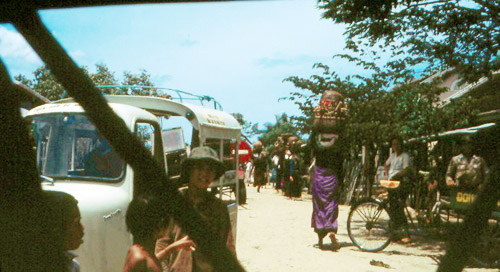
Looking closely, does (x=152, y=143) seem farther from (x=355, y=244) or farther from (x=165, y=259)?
(x=355, y=244)

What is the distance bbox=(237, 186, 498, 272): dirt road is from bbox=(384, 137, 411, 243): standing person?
0.39 m

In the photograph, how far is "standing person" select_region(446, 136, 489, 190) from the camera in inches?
327

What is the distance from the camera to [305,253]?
305 inches

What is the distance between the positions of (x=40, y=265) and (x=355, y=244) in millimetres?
7567

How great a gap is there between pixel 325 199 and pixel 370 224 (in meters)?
0.98

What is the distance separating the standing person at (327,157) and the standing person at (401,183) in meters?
0.93

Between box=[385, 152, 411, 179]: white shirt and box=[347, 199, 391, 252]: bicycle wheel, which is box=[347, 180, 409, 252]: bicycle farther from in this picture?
box=[385, 152, 411, 179]: white shirt

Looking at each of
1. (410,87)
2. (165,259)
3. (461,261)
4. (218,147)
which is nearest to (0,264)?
(461,261)

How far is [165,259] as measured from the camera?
2.68 metres

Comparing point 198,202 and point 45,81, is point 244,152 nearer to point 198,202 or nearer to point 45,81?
point 198,202

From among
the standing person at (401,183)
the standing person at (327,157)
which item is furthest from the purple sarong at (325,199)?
the standing person at (401,183)

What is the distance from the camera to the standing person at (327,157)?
7008 millimetres

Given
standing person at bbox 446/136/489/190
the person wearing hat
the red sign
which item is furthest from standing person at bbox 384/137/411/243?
the red sign

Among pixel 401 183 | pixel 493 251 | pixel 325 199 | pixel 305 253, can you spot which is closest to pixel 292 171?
pixel 401 183
